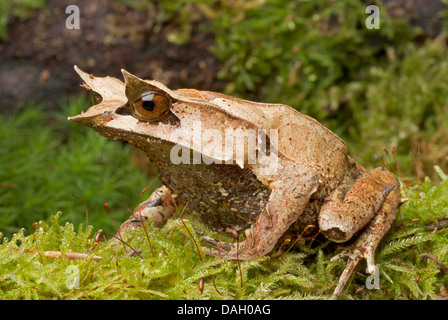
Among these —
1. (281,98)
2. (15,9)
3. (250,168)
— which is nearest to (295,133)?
(250,168)

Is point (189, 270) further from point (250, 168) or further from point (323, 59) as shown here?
point (323, 59)

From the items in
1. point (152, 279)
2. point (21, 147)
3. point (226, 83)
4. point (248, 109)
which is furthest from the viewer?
point (226, 83)

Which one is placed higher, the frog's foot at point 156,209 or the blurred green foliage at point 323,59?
the blurred green foliage at point 323,59

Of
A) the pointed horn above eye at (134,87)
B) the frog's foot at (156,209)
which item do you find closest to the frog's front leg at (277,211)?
the frog's foot at (156,209)

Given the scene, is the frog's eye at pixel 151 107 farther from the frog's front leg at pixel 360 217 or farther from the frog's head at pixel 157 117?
the frog's front leg at pixel 360 217
